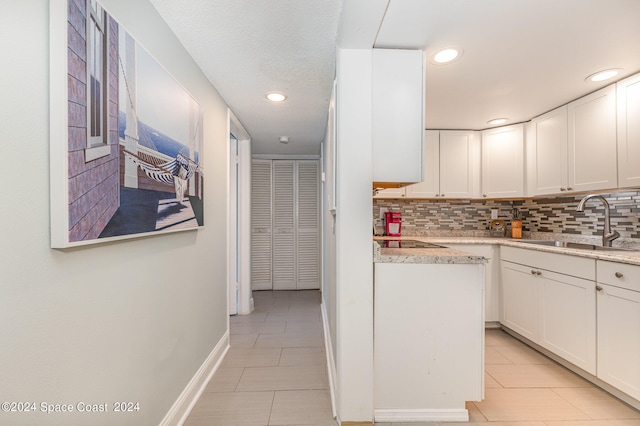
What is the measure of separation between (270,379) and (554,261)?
92.8 inches

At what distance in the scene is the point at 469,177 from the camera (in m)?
3.28

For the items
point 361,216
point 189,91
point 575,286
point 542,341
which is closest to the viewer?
point 361,216

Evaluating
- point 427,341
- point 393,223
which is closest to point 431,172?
point 393,223

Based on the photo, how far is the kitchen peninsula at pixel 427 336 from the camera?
5.28ft

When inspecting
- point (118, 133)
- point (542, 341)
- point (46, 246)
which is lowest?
point (542, 341)

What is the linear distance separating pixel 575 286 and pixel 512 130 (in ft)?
5.88

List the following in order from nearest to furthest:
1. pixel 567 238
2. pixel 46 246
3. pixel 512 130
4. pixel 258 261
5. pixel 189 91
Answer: pixel 46 246, pixel 189 91, pixel 567 238, pixel 512 130, pixel 258 261

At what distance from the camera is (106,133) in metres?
0.99

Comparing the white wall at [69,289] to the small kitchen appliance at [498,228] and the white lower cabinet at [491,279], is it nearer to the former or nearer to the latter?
the white lower cabinet at [491,279]

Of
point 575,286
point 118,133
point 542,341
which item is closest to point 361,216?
point 118,133

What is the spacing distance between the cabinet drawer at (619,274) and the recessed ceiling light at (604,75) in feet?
4.28

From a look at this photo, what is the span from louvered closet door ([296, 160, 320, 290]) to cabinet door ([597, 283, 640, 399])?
3361mm

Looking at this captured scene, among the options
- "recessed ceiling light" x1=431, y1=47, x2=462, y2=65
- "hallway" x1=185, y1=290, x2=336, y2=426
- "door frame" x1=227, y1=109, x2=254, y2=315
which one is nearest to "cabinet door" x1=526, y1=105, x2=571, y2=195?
"recessed ceiling light" x1=431, y1=47, x2=462, y2=65

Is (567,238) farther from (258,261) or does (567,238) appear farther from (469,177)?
(258,261)
